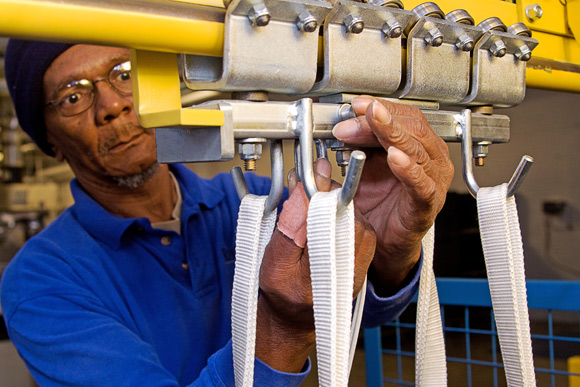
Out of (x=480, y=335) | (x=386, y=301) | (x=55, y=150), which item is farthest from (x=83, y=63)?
(x=480, y=335)

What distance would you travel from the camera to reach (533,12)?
0.61 meters

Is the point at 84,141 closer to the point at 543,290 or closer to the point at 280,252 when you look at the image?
the point at 280,252

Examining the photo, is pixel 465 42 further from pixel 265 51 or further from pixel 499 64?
pixel 265 51

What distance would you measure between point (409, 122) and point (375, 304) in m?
0.43

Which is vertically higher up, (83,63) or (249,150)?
(83,63)

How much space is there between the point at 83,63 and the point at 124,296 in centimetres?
46

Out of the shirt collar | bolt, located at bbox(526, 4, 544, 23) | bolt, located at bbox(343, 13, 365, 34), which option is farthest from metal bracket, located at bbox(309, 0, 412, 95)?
the shirt collar

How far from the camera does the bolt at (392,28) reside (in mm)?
440

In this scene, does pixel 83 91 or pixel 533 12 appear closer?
pixel 533 12

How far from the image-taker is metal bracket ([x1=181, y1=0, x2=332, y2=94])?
384mm

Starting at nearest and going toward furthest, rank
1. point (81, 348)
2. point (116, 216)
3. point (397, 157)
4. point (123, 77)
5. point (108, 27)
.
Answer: point (108, 27), point (397, 157), point (81, 348), point (123, 77), point (116, 216)

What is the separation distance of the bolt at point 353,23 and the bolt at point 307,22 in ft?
0.10

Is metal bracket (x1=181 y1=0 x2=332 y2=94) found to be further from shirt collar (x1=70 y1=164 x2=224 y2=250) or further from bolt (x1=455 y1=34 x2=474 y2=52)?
shirt collar (x1=70 y1=164 x2=224 y2=250)

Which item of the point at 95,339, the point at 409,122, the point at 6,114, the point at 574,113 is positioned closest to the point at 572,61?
the point at 409,122
